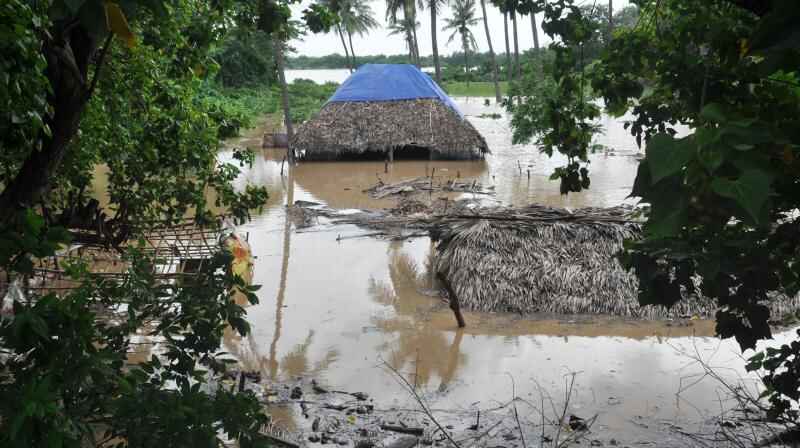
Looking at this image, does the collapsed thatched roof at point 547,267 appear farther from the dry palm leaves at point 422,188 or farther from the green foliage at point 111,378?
the dry palm leaves at point 422,188

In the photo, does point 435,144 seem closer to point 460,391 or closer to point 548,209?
point 548,209

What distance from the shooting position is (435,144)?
21.7 m

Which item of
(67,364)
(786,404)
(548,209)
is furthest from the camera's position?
(548,209)

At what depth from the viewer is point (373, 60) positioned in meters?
74.0

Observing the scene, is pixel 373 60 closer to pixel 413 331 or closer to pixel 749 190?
pixel 413 331

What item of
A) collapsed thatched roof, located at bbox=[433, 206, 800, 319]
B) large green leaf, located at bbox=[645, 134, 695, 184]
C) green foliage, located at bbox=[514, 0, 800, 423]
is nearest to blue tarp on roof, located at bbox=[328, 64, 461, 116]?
collapsed thatched roof, located at bbox=[433, 206, 800, 319]

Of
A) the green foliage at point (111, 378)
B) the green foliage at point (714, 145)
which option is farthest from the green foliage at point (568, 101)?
the green foliage at point (111, 378)

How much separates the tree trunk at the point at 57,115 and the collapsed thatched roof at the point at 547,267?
6.81m

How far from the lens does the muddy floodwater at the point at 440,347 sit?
6.95m

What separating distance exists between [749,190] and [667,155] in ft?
0.52

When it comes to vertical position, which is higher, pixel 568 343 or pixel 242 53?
pixel 242 53

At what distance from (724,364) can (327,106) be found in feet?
55.2

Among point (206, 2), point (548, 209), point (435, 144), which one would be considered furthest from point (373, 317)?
point (435, 144)

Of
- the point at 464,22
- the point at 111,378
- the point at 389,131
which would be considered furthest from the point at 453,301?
the point at 464,22
